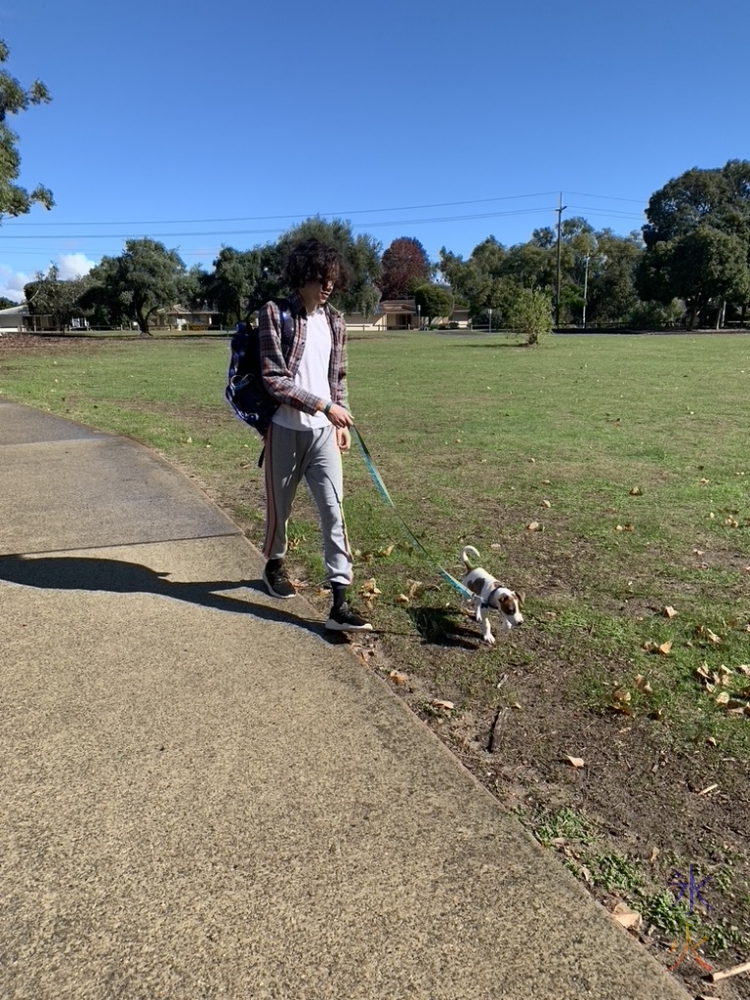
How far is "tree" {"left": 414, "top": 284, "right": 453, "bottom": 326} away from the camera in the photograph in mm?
88688

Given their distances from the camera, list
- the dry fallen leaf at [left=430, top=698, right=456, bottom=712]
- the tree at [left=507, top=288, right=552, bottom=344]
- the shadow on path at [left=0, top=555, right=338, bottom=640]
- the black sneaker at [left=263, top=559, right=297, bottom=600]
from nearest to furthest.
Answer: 1. the dry fallen leaf at [left=430, top=698, right=456, bottom=712]
2. the shadow on path at [left=0, top=555, right=338, bottom=640]
3. the black sneaker at [left=263, top=559, right=297, bottom=600]
4. the tree at [left=507, top=288, right=552, bottom=344]

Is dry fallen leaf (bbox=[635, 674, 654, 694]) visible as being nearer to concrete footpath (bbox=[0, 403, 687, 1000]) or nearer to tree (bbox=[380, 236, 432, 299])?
concrete footpath (bbox=[0, 403, 687, 1000])

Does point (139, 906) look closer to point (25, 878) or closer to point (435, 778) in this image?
point (25, 878)

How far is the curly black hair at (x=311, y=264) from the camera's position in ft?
12.0

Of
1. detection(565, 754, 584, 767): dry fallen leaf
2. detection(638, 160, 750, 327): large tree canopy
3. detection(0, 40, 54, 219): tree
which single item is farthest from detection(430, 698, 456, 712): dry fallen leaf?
detection(638, 160, 750, 327): large tree canopy

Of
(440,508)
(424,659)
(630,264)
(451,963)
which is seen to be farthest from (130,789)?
(630,264)

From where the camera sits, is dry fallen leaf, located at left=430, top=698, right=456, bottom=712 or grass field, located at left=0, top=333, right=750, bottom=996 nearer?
grass field, located at left=0, top=333, right=750, bottom=996

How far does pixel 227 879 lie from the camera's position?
7.16 feet

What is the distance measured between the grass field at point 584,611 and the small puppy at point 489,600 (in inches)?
5.0

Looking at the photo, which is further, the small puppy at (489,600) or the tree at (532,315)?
the tree at (532,315)

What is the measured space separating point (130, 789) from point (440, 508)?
4.13m

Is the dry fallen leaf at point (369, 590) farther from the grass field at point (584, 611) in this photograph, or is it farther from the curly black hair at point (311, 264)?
the curly black hair at point (311, 264)

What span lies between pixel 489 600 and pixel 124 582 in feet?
7.29

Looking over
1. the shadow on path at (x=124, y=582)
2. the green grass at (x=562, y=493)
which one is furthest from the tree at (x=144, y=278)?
the shadow on path at (x=124, y=582)
